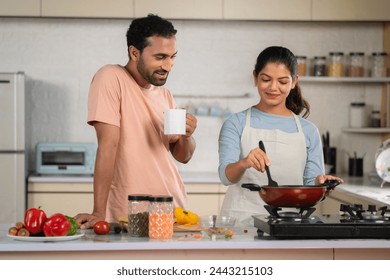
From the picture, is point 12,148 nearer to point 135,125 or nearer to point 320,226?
point 135,125

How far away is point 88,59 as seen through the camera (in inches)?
232

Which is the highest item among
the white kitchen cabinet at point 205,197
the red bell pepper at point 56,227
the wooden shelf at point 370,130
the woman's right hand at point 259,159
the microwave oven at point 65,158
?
the wooden shelf at point 370,130

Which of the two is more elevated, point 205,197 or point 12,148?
point 12,148

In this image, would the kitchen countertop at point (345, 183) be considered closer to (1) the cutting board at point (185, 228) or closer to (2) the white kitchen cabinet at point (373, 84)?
(2) the white kitchen cabinet at point (373, 84)

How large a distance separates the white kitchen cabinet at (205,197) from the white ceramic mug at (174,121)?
2.50 meters

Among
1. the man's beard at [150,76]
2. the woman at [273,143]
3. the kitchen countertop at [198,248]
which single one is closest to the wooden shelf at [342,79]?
the woman at [273,143]

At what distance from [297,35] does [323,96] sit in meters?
0.54

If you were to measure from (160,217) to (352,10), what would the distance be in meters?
3.50

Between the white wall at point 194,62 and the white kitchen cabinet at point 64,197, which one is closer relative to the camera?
the white kitchen cabinet at point 64,197

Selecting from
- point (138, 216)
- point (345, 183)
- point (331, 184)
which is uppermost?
point (331, 184)

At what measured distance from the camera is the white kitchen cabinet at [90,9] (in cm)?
549

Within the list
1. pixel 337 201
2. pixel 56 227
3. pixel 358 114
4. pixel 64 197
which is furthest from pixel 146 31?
pixel 358 114

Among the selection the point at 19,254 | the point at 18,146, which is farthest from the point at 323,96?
the point at 19,254

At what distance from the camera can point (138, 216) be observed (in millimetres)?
2662
